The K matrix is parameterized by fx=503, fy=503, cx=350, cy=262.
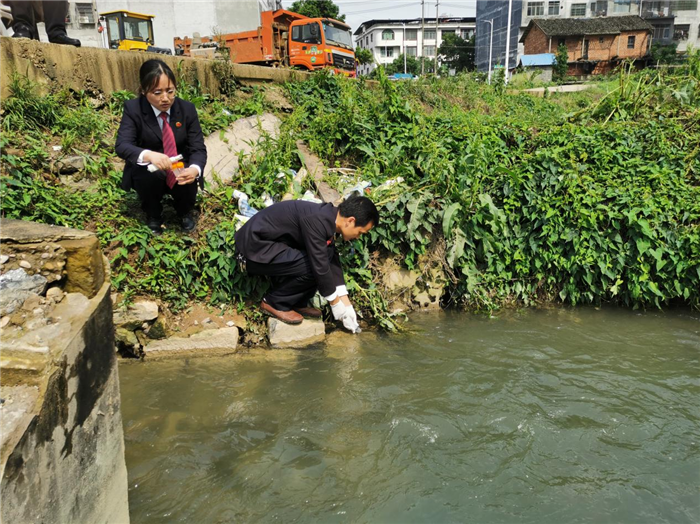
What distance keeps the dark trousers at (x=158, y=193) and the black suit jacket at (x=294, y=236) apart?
24.8 inches

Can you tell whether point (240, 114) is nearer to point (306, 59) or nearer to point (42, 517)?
point (42, 517)

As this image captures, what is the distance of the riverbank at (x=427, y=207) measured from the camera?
13.9 ft

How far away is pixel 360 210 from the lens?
3.79 m

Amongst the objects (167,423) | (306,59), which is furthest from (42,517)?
(306,59)

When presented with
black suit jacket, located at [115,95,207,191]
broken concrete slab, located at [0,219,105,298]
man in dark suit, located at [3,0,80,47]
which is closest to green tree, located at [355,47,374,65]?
man in dark suit, located at [3,0,80,47]

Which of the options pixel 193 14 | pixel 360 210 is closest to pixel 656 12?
pixel 193 14

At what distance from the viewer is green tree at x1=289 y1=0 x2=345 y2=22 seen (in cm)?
3931

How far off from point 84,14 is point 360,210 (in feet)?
104

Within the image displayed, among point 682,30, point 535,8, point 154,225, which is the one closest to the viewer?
point 154,225

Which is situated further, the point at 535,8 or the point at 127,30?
the point at 535,8

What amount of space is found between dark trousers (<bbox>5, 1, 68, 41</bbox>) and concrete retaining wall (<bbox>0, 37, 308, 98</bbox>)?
3.50ft

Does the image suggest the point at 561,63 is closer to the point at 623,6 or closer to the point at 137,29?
the point at 623,6

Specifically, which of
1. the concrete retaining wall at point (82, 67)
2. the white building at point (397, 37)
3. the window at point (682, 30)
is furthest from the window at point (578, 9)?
the concrete retaining wall at point (82, 67)

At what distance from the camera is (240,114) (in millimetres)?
6410
